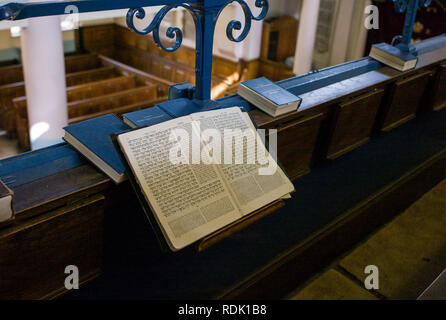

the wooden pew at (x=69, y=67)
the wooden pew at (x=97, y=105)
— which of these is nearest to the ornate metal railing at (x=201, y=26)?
the wooden pew at (x=97, y=105)

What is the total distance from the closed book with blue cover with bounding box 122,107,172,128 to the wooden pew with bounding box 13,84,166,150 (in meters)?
5.36

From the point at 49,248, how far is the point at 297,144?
1201 mm

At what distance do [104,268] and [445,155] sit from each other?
2.43 m

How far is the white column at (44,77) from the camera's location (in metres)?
5.68

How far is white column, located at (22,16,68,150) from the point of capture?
18.6 feet

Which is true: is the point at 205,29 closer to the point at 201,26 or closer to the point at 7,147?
the point at 201,26

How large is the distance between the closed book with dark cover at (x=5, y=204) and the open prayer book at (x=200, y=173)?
0.34 meters

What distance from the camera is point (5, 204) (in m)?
1.17

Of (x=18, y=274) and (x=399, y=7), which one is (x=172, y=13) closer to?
(x=399, y=7)

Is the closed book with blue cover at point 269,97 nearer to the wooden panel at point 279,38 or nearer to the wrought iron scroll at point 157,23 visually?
the wrought iron scroll at point 157,23

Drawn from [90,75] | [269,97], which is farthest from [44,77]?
[269,97]

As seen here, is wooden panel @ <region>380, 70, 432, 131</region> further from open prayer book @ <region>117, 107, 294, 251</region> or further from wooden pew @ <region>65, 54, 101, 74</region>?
wooden pew @ <region>65, 54, 101, 74</region>
